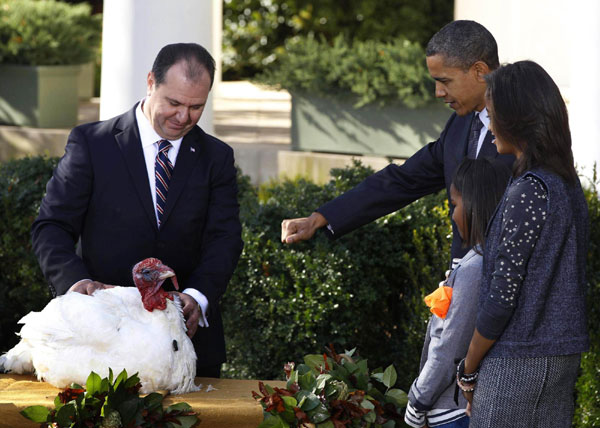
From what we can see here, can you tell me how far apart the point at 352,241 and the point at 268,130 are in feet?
17.3

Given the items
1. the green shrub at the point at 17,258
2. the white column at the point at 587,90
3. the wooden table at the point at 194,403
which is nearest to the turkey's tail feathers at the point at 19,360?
the wooden table at the point at 194,403

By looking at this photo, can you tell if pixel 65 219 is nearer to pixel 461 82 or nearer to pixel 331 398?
pixel 331 398

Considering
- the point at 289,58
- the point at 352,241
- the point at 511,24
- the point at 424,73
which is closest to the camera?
the point at 352,241

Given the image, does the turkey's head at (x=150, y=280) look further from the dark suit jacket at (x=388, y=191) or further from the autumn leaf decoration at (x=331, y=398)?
the dark suit jacket at (x=388, y=191)

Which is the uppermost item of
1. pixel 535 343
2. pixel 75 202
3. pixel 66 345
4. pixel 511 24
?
pixel 511 24

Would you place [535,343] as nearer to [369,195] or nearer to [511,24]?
[369,195]

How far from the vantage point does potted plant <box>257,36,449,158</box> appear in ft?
24.5

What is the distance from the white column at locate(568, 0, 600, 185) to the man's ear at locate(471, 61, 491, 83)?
2267 mm

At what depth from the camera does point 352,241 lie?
4.89 metres

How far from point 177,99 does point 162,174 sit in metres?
0.34

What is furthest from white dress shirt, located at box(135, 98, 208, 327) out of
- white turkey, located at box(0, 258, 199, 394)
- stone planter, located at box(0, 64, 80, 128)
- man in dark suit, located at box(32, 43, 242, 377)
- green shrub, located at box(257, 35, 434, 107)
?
stone planter, located at box(0, 64, 80, 128)

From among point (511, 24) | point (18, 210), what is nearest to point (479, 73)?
point (18, 210)

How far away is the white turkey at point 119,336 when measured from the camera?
10.3 ft

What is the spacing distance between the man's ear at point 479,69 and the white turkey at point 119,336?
4.69 ft
